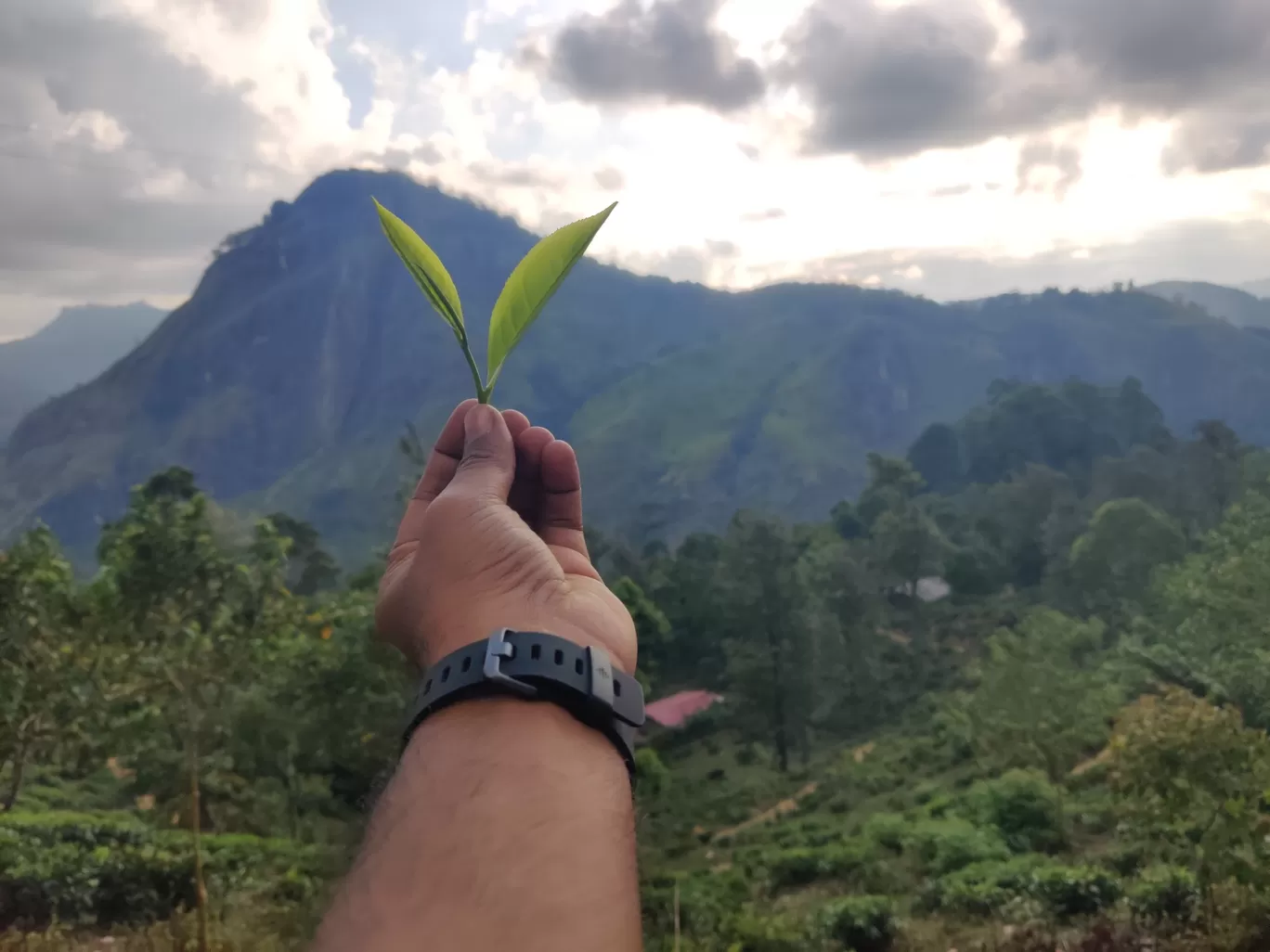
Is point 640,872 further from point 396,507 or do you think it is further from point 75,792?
point 75,792

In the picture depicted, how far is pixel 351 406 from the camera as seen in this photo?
31719 mm

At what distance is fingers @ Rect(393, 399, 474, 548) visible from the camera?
1693 millimetres

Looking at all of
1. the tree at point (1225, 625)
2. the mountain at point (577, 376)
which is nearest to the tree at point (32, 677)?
the tree at point (1225, 625)

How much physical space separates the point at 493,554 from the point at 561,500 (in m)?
0.40

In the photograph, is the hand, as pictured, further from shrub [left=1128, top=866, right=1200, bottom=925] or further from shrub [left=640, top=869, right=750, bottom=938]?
shrub [left=1128, top=866, right=1200, bottom=925]

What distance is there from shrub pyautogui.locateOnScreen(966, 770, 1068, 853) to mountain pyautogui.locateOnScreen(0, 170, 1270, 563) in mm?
12252

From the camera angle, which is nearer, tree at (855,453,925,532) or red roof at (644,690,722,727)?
red roof at (644,690,722,727)

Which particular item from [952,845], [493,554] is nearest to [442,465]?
[493,554]

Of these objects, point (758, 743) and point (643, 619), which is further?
point (758, 743)

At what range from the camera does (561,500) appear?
1.71m

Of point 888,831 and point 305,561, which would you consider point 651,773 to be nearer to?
point 888,831

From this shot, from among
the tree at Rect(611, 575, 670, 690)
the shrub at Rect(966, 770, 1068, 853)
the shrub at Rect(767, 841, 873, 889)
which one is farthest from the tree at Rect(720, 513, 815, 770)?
the shrub at Rect(767, 841, 873, 889)

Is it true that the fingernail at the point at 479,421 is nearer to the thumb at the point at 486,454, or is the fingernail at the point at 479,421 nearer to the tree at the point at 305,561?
the thumb at the point at 486,454

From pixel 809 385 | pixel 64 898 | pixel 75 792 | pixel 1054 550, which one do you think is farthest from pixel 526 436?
pixel 809 385
